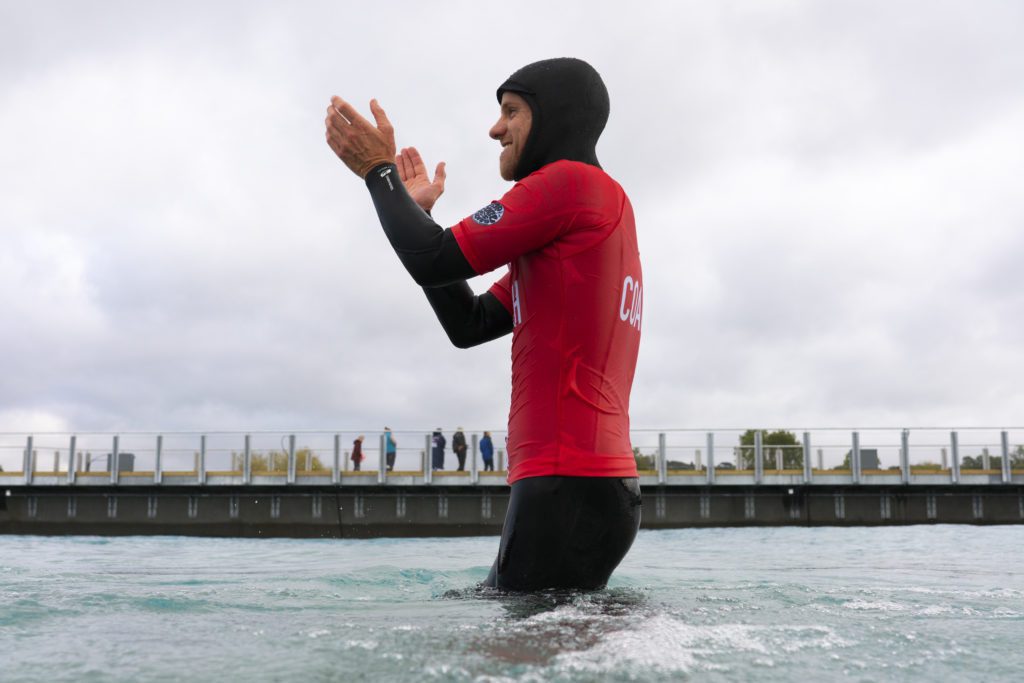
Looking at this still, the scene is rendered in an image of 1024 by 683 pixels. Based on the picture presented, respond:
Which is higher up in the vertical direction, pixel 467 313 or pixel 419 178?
pixel 419 178

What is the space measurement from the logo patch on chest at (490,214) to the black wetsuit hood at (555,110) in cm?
36

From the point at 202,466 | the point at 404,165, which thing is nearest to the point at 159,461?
the point at 202,466

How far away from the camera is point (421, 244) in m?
2.51

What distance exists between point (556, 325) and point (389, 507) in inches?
1050

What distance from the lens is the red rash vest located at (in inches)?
99.1

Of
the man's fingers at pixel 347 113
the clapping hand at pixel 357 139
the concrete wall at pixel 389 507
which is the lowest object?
the concrete wall at pixel 389 507

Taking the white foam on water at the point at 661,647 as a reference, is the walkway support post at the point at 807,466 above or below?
above

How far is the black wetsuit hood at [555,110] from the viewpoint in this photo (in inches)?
111

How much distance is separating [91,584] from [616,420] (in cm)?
286

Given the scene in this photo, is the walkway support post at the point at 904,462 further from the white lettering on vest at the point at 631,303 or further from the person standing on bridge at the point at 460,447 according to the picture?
the white lettering on vest at the point at 631,303

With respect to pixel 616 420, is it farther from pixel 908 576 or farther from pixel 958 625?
pixel 908 576

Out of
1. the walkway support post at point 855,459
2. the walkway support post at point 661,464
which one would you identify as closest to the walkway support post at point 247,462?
the walkway support post at point 661,464

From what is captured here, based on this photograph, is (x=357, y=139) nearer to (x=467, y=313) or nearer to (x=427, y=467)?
A: (x=467, y=313)

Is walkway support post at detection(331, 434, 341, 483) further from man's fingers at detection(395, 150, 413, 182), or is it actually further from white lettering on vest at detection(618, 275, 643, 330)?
white lettering on vest at detection(618, 275, 643, 330)
